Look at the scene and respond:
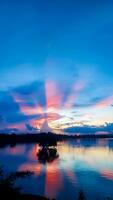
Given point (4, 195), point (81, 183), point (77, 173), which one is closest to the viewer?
point (4, 195)

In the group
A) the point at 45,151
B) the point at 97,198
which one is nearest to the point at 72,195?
the point at 97,198

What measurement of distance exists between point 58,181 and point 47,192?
7974 mm

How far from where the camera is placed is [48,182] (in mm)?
45531

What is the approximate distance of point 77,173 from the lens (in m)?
56.0

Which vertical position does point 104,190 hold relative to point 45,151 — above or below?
below

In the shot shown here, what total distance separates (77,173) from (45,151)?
39.6 meters

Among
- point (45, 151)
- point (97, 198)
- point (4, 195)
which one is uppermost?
point (45, 151)

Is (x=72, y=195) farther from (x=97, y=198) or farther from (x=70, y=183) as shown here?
(x=70, y=183)

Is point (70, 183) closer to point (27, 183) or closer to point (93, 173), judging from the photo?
point (27, 183)

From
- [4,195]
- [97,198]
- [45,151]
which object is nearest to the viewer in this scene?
[4,195]

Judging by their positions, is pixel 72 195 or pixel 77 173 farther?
pixel 77 173

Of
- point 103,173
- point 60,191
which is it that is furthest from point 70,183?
point 103,173

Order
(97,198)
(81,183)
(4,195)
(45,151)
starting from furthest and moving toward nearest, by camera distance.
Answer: (45,151) → (81,183) → (97,198) → (4,195)

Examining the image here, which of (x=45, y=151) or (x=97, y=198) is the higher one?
(x=45, y=151)
